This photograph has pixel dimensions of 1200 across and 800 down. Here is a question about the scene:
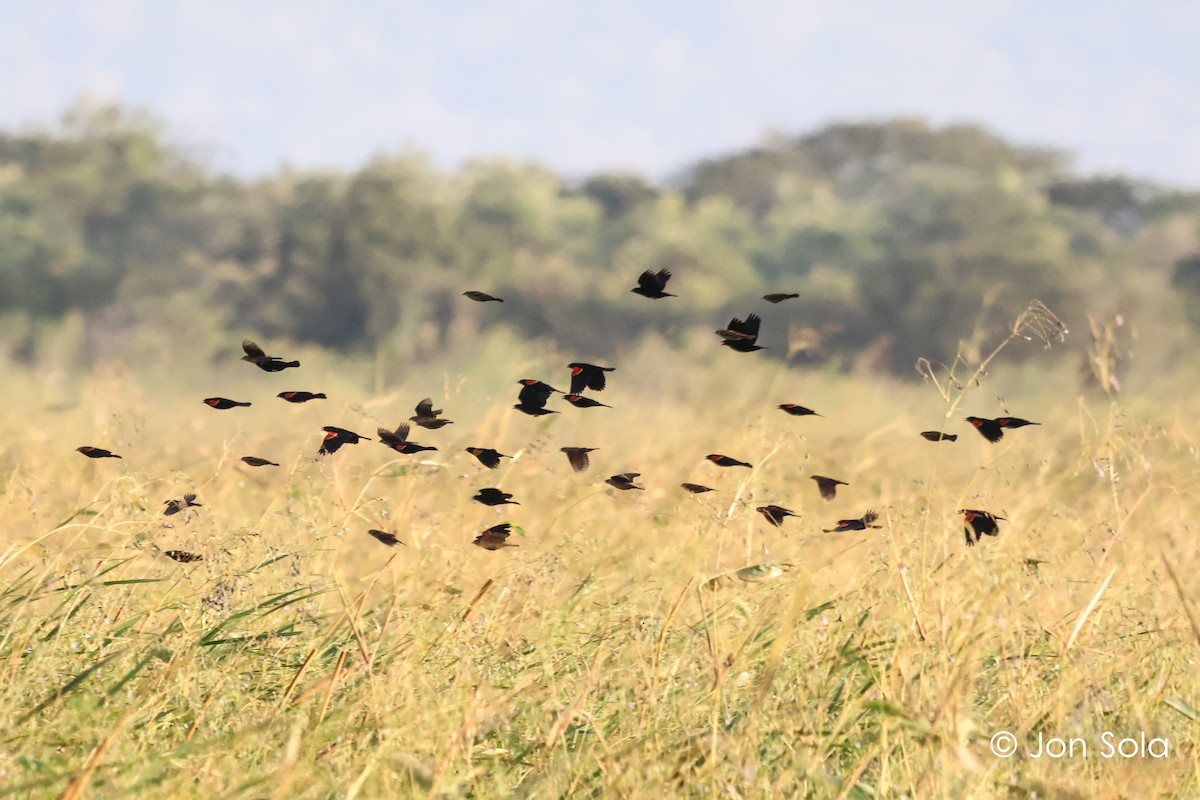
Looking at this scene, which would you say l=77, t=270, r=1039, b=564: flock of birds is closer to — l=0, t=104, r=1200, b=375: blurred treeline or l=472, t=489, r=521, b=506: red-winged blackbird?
l=472, t=489, r=521, b=506: red-winged blackbird

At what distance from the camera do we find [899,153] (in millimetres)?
31891

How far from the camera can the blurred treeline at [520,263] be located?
18.0 meters

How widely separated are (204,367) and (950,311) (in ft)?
32.8

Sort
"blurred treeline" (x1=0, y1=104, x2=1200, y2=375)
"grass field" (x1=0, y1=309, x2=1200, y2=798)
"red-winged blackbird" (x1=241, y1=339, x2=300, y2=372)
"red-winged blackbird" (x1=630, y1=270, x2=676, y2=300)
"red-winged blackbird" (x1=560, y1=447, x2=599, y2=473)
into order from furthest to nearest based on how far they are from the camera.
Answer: "blurred treeline" (x1=0, y1=104, x2=1200, y2=375) → "red-winged blackbird" (x1=560, y1=447, x2=599, y2=473) → "red-winged blackbird" (x1=630, y1=270, x2=676, y2=300) → "red-winged blackbird" (x1=241, y1=339, x2=300, y2=372) → "grass field" (x1=0, y1=309, x2=1200, y2=798)

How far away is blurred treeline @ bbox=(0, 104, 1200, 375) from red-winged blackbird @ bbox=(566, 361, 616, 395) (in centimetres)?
1341

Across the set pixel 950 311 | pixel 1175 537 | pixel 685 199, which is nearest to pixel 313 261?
Result: pixel 950 311

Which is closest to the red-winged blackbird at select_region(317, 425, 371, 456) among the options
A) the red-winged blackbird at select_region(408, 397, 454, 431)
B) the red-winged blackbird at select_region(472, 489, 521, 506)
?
the red-winged blackbird at select_region(408, 397, 454, 431)

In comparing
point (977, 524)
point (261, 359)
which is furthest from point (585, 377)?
point (977, 524)

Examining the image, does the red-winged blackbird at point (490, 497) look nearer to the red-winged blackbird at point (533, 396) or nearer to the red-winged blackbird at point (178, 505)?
the red-winged blackbird at point (533, 396)

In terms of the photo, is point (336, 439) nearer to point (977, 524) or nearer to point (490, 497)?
point (490, 497)

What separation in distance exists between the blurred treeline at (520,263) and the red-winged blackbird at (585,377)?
13413 millimetres

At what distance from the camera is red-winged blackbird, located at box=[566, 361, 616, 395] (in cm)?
249

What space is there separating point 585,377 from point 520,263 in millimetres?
17789

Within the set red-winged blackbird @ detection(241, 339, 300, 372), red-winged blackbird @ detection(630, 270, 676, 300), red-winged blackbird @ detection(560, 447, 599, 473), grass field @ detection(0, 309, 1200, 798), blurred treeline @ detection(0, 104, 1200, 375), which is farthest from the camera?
blurred treeline @ detection(0, 104, 1200, 375)
